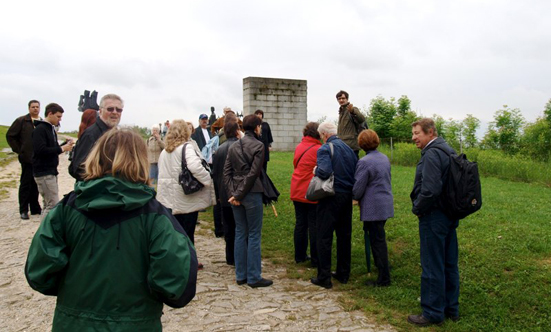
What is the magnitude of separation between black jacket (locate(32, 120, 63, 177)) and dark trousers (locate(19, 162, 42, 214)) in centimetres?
179

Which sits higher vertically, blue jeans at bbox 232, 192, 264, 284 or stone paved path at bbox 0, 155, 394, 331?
blue jeans at bbox 232, 192, 264, 284

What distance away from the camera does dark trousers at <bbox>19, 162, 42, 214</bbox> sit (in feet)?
31.1

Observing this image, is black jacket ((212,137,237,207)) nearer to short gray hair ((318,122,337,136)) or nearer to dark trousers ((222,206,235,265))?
dark trousers ((222,206,235,265))

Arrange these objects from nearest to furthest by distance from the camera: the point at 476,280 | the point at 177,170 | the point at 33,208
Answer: the point at 476,280
the point at 177,170
the point at 33,208

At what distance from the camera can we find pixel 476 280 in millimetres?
5781

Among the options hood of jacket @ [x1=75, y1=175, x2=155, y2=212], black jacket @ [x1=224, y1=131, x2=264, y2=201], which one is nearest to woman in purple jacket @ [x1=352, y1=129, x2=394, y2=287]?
black jacket @ [x1=224, y1=131, x2=264, y2=201]

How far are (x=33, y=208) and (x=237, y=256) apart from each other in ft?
19.8

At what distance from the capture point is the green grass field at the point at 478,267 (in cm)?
494

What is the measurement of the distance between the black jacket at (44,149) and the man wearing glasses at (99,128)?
3466 mm

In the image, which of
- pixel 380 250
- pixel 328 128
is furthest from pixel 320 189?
pixel 380 250

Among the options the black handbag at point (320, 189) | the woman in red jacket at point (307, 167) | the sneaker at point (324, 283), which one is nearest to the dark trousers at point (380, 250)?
the sneaker at point (324, 283)

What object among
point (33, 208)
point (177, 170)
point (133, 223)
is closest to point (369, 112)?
point (33, 208)

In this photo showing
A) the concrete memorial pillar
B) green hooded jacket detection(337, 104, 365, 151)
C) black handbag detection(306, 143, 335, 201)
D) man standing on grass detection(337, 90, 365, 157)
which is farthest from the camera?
the concrete memorial pillar

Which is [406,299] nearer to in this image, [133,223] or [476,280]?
[476,280]
